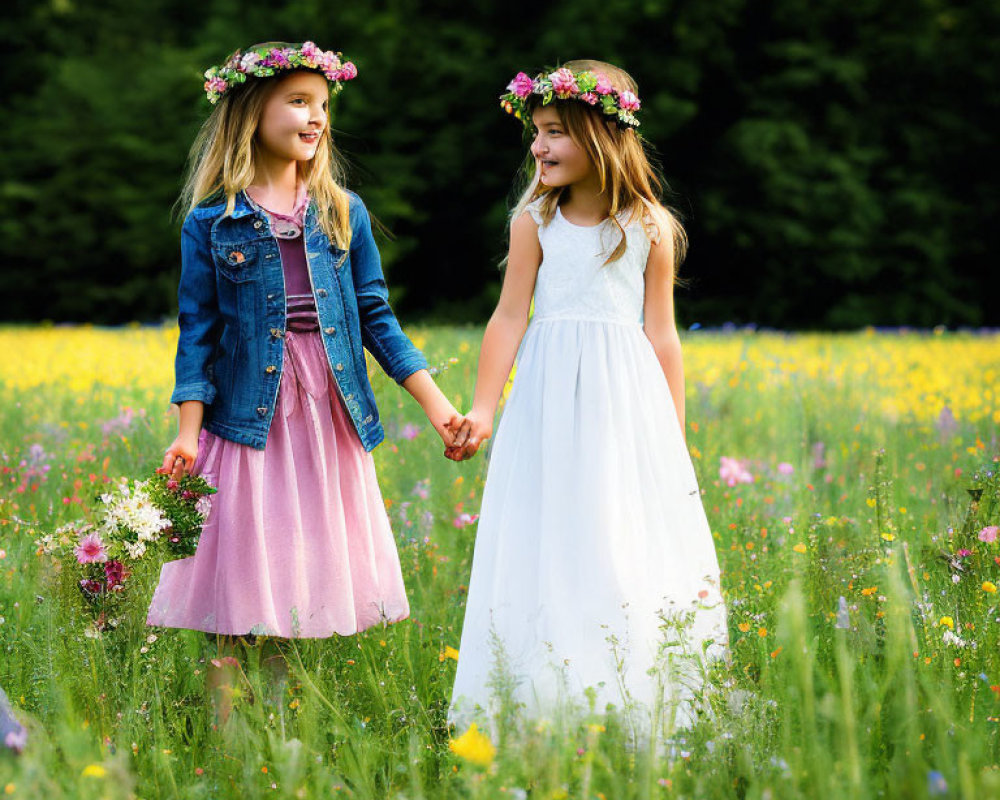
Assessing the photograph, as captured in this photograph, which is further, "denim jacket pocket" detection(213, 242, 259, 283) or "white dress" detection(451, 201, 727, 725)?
"denim jacket pocket" detection(213, 242, 259, 283)

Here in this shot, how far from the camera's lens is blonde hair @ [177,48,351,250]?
305cm

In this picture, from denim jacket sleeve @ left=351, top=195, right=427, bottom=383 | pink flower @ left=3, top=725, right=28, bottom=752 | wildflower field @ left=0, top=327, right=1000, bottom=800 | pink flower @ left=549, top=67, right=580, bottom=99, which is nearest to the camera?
wildflower field @ left=0, top=327, right=1000, bottom=800

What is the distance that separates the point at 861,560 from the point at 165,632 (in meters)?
2.14

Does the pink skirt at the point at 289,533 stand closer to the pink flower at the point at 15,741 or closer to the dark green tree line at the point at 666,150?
the pink flower at the point at 15,741

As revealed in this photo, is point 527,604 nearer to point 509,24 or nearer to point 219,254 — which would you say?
point 219,254

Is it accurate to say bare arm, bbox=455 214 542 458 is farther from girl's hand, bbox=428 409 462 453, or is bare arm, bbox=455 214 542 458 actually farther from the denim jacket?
the denim jacket

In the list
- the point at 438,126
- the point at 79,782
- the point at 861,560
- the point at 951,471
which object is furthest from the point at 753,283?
the point at 79,782

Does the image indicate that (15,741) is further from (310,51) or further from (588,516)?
(310,51)

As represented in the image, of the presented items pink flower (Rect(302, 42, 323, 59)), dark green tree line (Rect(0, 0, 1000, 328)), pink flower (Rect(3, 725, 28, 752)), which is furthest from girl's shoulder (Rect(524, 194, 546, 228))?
dark green tree line (Rect(0, 0, 1000, 328))

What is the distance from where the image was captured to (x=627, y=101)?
299cm

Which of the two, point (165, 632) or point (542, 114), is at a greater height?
point (542, 114)

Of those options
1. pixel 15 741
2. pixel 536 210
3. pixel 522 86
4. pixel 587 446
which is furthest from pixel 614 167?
pixel 15 741

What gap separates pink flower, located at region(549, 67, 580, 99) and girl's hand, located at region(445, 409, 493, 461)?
0.89m

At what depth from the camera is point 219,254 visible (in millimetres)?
2979
